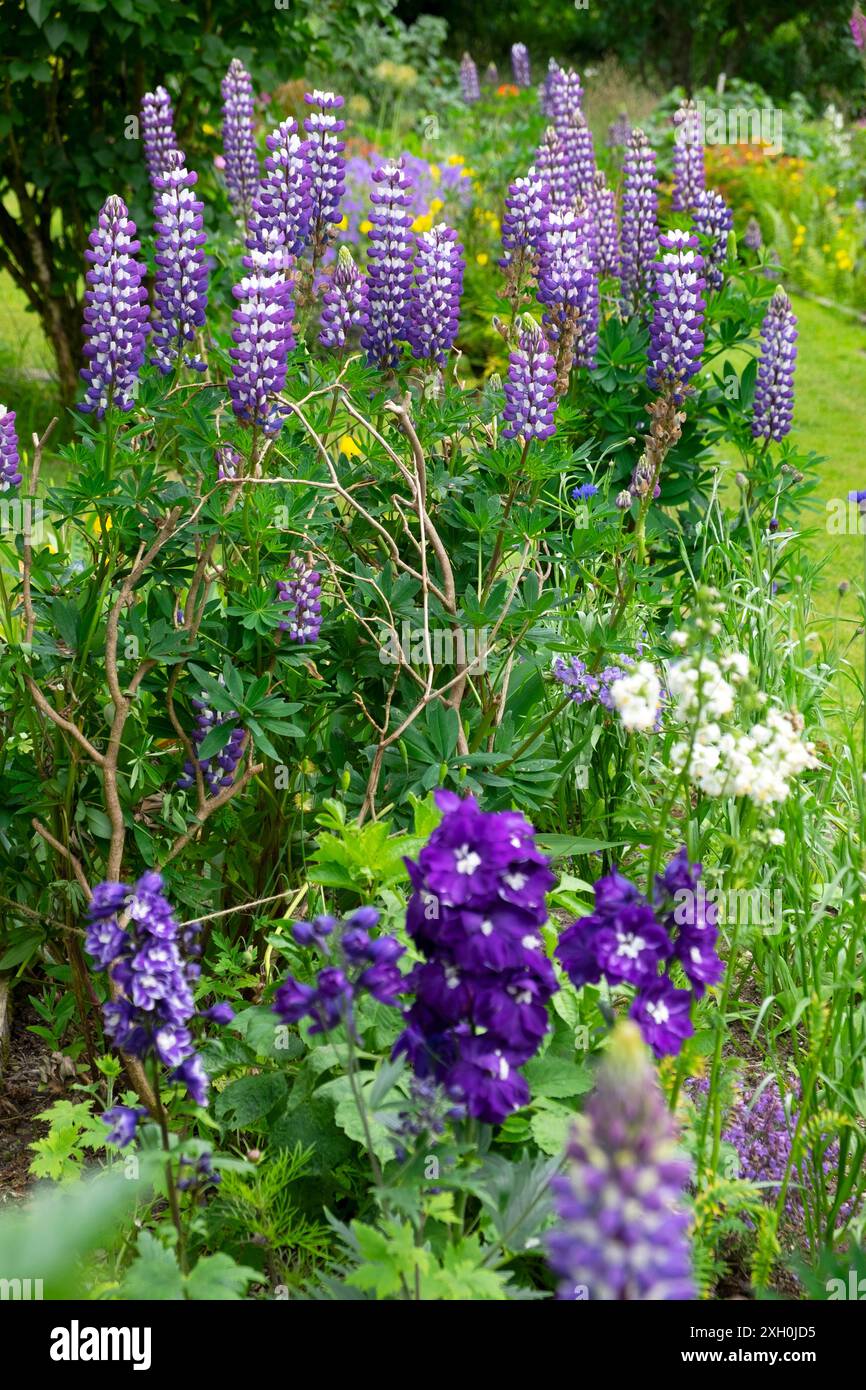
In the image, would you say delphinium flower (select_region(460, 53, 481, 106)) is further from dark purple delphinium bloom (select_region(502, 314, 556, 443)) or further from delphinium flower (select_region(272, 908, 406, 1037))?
delphinium flower (select_region(272, 908, 406, 1037))

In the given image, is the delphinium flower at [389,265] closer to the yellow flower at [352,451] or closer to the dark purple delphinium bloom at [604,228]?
the yellow flower at [352,451]

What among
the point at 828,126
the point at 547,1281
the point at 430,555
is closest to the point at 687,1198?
the point at 547,1281

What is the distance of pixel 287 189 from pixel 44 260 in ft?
12.7

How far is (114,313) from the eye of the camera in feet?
9.02

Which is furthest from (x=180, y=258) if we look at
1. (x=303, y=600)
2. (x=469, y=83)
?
(x=469, y=83)

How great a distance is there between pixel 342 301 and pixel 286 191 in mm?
276

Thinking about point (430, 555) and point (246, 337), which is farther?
point (430, 555)

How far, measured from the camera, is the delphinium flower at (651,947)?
5.94 ft

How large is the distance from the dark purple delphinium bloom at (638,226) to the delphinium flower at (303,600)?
2.06m

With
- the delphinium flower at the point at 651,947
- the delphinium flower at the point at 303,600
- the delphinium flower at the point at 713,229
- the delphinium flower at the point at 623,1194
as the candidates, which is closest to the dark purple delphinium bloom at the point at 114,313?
the delphinium flower at the point at 303,600

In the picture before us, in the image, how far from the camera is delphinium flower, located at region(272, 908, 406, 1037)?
1788 mm

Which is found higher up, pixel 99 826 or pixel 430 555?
pixel 430 555

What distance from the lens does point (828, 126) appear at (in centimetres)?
1375
